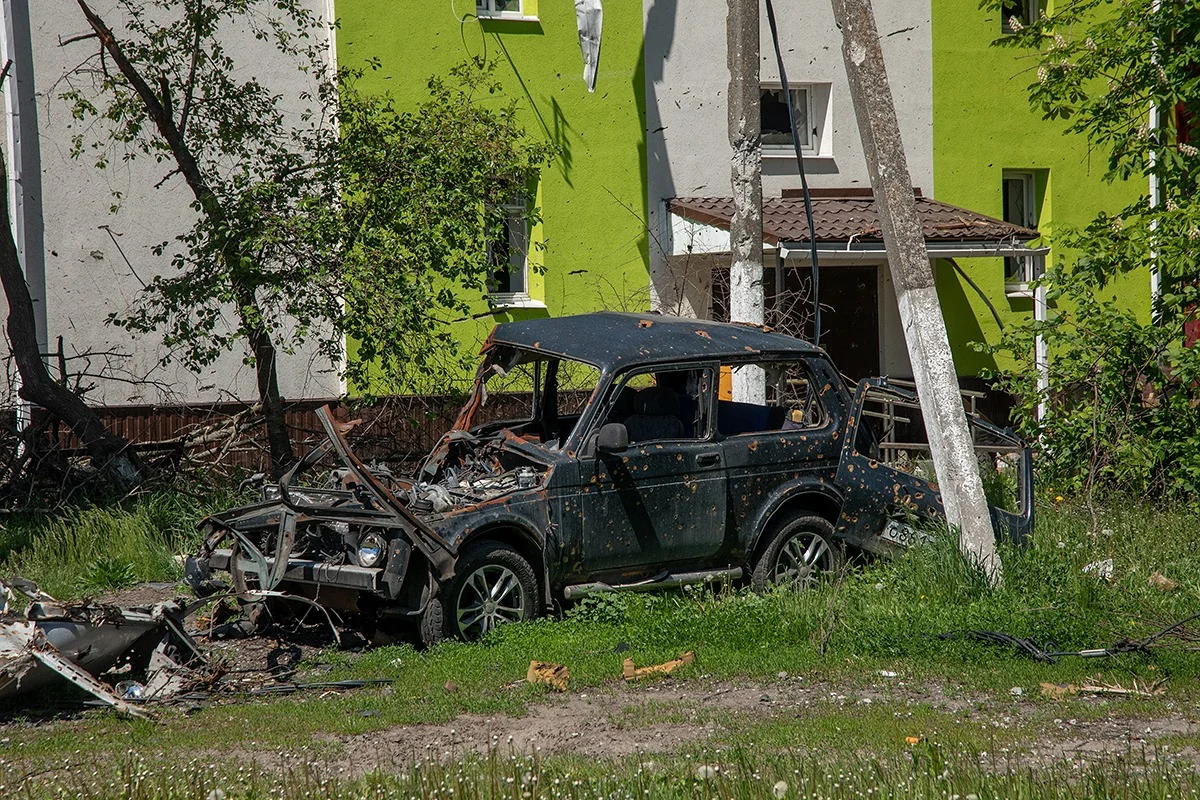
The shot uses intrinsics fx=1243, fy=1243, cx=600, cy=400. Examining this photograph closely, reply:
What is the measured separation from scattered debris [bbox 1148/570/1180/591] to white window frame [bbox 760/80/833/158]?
1104cm

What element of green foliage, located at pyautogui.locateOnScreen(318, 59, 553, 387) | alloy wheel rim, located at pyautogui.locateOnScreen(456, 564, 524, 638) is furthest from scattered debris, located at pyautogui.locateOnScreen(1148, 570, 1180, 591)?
green foliage, located at pyautogui.locateOnScreen(318, 59, 553, 387)

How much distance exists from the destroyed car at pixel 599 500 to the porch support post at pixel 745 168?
2.47 metres

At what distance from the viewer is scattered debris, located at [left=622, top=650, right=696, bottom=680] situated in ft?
→ 23.3

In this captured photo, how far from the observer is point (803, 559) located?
9109 millimetres

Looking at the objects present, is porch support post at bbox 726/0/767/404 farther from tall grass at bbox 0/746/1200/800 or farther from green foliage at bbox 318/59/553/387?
tall grass at bbox 0/746/1200/800

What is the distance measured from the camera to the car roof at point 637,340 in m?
8.52

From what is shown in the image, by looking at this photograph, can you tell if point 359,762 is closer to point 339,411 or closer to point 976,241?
point 339,411

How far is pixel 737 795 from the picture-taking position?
4438 millimetres

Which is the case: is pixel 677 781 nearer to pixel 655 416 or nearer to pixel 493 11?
pixel 655 416

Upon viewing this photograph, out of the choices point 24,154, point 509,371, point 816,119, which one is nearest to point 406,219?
point 509,371

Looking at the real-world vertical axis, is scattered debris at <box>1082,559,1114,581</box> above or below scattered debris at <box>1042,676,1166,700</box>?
above

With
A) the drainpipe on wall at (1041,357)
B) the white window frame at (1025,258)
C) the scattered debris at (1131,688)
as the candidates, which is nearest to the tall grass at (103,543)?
the scattered debris at (1131,688)

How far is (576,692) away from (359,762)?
5.13 ft

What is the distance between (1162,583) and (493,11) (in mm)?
11994
